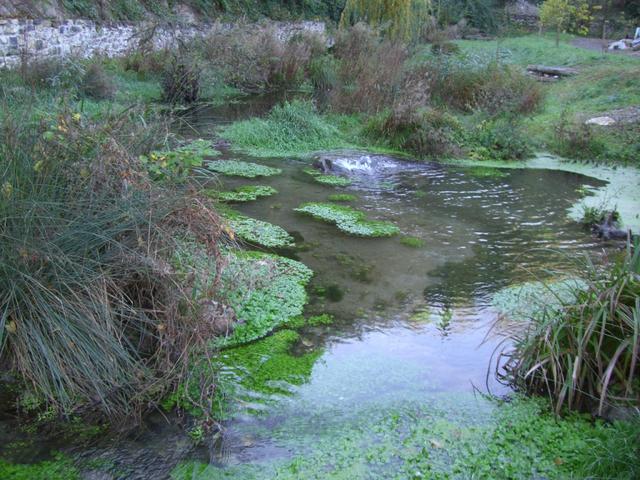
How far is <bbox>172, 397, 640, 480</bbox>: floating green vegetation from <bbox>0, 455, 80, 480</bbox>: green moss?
1.51 feet

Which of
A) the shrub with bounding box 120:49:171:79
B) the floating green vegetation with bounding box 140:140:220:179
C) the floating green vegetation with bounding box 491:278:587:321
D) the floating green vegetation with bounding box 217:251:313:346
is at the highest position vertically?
the shrub with bounding box 120:49:171:79

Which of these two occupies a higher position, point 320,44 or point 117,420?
point 320,44

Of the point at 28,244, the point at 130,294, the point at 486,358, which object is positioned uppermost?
the point at 28,244

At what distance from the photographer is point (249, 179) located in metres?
7.77

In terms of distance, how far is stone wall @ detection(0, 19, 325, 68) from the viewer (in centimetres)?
1162

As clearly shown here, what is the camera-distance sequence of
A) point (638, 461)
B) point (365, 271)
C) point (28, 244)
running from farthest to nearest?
point (365, 271) < point (28, 244) < point (638, 461)

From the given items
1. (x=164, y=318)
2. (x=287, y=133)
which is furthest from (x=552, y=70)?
(x=164, y=318)

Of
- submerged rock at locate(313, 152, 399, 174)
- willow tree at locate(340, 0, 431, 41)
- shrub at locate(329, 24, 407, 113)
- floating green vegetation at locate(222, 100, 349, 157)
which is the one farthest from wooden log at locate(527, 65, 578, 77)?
submerged rock at locate(313, 152, 399, 174)

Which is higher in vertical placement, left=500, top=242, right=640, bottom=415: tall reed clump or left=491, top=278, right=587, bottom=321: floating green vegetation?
left=500, top=242, right=640, bottom=415: tall reed clump

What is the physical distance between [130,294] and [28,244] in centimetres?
58

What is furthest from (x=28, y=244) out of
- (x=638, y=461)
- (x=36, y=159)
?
(x=638, y=461)

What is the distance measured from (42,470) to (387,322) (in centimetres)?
238

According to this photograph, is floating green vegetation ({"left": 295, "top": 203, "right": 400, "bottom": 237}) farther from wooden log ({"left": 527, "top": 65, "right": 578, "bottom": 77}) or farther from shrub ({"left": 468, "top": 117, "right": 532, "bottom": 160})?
wooden log ({"left": 527, "top": 65, "right": 578, "bottom": 77})

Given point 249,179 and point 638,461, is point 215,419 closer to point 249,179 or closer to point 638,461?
point 638,461
